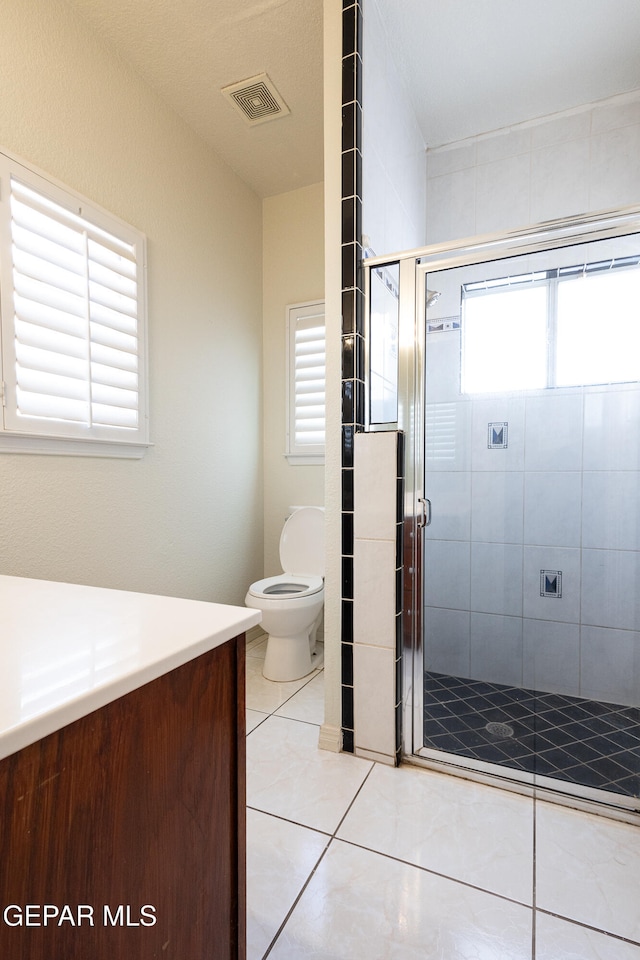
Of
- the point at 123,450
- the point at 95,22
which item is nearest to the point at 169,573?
the point at 123,450

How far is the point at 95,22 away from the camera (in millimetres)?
1838

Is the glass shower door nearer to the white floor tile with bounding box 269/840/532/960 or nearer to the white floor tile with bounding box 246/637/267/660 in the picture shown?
the white floor tile with bounding box 269/840/532/960

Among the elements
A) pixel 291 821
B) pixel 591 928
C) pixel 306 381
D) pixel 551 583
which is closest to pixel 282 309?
pixel 306 381

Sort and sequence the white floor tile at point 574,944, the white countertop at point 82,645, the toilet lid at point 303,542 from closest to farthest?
the white countertop at point 82,645
the white floor tile at point 574,944
the toilet lid at point 303,542

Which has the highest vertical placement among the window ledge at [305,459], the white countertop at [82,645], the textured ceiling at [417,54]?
the textured ceiling at [417,54]

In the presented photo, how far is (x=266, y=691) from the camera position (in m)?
2.20

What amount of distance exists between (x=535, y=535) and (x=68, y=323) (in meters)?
1.87

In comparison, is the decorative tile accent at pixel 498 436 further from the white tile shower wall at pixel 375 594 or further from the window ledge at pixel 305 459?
the window ledge at pixel 305 459

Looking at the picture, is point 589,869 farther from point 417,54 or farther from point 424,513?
point 417,54

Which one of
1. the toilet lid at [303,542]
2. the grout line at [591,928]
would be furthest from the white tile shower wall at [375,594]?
the toilet lid at [303,542]

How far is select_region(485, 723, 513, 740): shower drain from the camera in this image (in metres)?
1.72

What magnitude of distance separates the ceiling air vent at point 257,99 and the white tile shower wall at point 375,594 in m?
1.69

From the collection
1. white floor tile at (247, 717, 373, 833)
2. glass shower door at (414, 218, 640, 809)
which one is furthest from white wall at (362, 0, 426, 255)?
white floor tile at (247, 717, 373, 833)

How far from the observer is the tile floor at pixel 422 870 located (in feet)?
3.39
